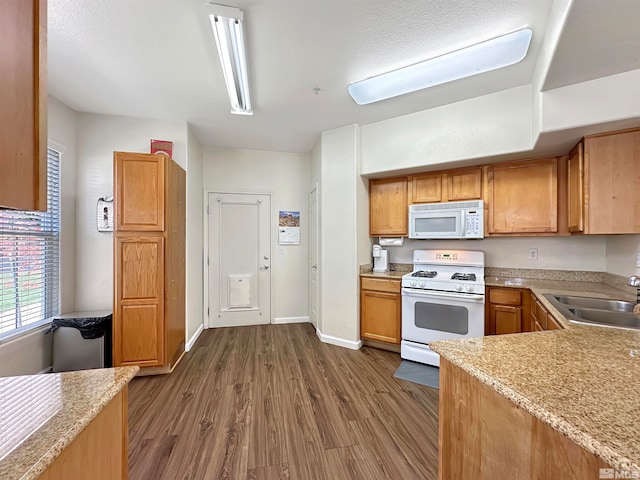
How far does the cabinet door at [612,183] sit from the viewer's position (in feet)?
6.07

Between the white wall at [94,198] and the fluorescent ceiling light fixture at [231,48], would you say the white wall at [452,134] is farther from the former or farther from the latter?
the white wall at [94,198]

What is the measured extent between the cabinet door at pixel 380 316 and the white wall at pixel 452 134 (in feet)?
4.92

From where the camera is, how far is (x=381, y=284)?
3145 millimetres

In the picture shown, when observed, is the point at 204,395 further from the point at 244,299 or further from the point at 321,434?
the point at 244,299

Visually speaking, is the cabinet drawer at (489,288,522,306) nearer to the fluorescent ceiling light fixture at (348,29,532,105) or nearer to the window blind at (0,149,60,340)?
the fluorescent ceiling light fixture at (348,29,532,105)

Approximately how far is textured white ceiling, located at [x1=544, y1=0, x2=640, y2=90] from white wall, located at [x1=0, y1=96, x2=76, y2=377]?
4002 mm

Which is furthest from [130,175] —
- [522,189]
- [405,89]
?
[522,189]

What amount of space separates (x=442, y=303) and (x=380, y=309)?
0.71 metres

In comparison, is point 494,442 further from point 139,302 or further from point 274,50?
point 139,302

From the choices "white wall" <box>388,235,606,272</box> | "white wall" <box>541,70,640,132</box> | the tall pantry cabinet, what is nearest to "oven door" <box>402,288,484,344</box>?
"white wall" <box>388,235,606,272</box>

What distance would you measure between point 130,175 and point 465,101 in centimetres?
332

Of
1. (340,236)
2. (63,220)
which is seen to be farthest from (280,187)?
(63,220)

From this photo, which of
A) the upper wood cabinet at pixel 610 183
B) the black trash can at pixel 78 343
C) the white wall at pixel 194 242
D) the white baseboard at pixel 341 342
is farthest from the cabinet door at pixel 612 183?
the black trash can at pixel 78 343

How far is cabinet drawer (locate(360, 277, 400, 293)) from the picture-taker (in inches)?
120
